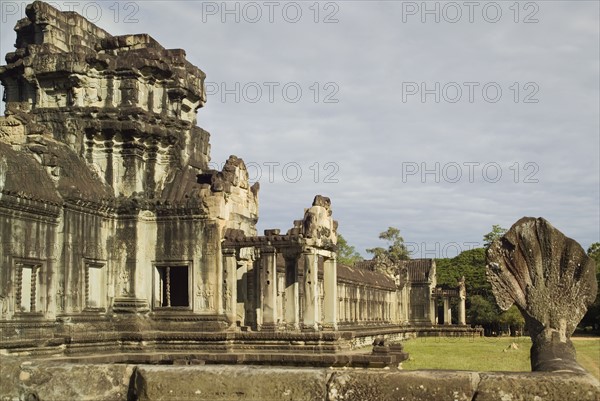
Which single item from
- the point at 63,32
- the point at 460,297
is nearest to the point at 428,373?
the point at 63,32

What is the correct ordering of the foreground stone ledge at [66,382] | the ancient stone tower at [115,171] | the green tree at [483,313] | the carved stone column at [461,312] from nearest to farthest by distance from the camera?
1. the foreground stone ledge at [66,382]
2. the ancient stone tower at [115,171]
3. the carved stone column at [461,312]
4. the green tree at [483,313]

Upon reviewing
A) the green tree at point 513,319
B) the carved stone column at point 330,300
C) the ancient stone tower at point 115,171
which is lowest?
the green tree at point 513,319

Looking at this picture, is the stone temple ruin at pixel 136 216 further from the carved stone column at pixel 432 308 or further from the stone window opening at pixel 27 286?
the carved stone column at pixel 432 308

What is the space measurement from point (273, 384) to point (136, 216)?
15.8m

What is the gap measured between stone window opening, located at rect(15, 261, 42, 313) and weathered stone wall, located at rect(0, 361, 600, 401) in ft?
38.0

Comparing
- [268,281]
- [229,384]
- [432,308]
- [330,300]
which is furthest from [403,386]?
[432,308]

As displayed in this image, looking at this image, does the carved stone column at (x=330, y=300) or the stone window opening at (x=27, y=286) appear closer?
the stone window opening at (x=27, y=286)

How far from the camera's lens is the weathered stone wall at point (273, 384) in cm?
479

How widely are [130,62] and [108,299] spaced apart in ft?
21.5

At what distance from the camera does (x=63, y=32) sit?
21.9 m

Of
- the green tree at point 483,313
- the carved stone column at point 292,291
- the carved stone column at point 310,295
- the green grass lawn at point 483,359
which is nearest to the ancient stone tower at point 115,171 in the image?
the carved stone column at point 292,291

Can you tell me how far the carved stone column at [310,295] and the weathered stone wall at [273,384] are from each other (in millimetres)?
15584

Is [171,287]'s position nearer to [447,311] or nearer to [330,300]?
[330,300]

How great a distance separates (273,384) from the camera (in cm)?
512
